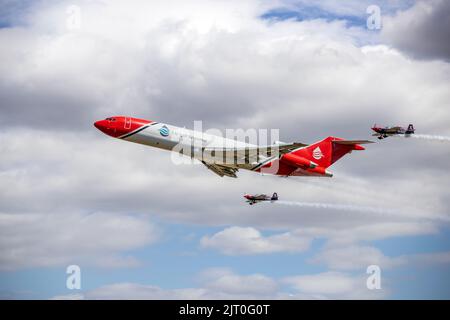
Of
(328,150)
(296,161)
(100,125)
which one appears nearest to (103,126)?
(100,125)

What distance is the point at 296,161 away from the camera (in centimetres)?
9412

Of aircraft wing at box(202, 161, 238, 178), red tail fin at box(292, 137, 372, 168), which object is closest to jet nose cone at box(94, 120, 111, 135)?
aircraft wing at box(202, 161, 238, 178)

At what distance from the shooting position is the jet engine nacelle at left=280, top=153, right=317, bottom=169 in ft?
309

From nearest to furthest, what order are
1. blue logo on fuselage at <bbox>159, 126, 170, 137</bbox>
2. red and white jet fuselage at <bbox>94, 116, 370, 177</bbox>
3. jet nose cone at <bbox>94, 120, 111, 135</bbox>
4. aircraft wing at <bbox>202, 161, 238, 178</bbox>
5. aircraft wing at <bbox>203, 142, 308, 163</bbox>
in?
blue logo on fuselage at <bbox>159, 126, 170, 137</bbox> < red and white jet fuselage at <bbox>94, 116, 370, 177</bbox> < jet nose cone at <bbox>94, 120, 111, 135</bbox> < aircraft wing at <bbox>203, 142, 308, 163</bbox> < aircraft wing at <bbox>202, 161, 238, 178</bbox>

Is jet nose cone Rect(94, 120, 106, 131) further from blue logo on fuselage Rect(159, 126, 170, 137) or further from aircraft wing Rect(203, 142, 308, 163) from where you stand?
aircraft wing Rect(203, 142, 308, 163)

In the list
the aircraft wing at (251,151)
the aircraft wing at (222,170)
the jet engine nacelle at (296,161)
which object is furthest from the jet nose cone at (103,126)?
the jet engine nacelle at (296,161)

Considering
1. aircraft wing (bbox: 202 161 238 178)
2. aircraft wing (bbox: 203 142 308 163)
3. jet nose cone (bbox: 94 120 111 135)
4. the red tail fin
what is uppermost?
jet nose cone (bbox: 94 120 111 135)

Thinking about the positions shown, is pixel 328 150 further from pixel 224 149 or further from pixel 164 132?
pixel 164 132

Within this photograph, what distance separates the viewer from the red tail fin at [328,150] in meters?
97.8

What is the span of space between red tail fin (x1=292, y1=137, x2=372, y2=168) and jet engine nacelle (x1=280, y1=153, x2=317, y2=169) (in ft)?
8.87

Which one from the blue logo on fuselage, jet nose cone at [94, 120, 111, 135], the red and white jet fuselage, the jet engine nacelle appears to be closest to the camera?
the blue logo on fuselage

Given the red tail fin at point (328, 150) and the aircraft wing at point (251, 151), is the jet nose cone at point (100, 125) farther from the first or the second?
the red tail fin at point (328, 150)
